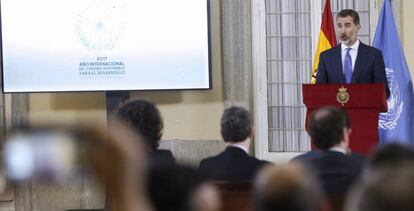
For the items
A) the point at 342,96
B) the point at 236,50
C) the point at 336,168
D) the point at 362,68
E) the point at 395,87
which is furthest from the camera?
the point at 236,50

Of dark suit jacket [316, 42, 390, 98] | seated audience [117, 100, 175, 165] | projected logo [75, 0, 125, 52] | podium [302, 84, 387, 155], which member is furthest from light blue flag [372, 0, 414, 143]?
seated audience [117, 100, 175, 165]

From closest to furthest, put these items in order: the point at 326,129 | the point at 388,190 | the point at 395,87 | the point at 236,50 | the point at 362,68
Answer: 1. the point at 388,190
2. the point at 326,129
3. the point at 362,68
4. the point at 395,87
5. the point at 236,50

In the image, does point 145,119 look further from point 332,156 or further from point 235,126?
point 332,156

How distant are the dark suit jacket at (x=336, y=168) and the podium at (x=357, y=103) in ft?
6.85

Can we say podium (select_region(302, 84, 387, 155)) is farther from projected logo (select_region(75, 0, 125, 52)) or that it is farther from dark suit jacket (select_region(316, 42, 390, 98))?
projected logo (select_region(75, 0, 125, 52))

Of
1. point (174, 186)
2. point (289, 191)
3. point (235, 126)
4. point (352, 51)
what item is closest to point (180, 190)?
point (174, 186)

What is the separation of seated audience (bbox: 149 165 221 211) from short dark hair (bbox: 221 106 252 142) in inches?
115

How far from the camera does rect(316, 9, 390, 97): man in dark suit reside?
6234mm

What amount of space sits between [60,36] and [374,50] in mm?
2907

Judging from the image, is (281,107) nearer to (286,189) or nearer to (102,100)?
(102,100)

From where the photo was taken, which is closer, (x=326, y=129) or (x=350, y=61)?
(x=326, y=129)

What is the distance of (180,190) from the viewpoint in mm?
1331

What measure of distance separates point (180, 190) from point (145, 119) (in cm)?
262

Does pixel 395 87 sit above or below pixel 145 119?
above
